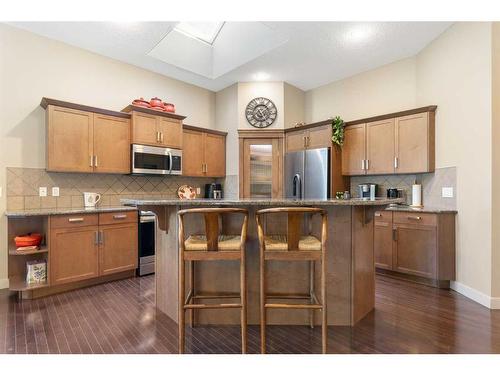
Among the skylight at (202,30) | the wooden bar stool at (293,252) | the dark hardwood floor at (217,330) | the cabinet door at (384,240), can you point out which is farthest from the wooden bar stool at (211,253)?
the skylight at (202,30)

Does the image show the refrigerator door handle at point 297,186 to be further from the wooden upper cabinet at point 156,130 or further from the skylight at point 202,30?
the skylight at point 202,30

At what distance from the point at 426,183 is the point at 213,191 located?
3448 mm

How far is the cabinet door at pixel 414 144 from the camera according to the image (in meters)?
3.47

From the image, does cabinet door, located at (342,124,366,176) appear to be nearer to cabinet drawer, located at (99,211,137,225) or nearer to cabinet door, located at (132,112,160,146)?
cabinet door, located at (132,112,160,146)

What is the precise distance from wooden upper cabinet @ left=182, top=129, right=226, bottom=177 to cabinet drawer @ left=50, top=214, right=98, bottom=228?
166 centimetres

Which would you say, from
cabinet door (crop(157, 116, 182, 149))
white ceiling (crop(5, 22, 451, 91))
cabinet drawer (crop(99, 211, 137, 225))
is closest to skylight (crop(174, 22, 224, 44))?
white ceiling (crop(5, 22, 451, 91))

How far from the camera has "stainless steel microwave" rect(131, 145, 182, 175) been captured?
384 centimetres

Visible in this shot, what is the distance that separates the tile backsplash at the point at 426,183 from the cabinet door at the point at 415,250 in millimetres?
459

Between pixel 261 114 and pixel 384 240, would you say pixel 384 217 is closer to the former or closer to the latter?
pixel 384 240

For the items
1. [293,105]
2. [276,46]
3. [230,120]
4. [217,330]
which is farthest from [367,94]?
[217,330]

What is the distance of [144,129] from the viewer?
393cm
